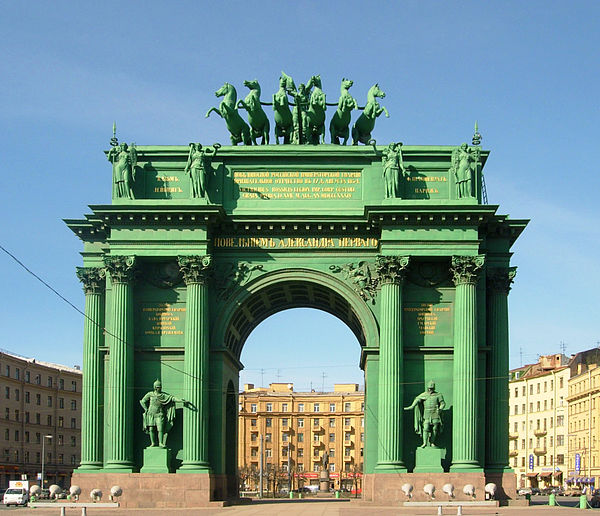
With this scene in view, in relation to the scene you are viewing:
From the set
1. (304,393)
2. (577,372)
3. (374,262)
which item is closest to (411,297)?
(374,262)

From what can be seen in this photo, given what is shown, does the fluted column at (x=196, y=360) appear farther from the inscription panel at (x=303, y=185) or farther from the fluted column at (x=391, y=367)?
the fluted column at (x=391, y=367)

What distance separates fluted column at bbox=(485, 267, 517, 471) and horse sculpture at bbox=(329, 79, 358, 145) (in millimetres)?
9461

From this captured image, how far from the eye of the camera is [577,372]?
103125mm

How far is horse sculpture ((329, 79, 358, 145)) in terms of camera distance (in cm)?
4900

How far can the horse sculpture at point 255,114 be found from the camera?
49094mm

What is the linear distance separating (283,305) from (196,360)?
26.8 feet

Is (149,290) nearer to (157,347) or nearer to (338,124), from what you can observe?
(157,347)

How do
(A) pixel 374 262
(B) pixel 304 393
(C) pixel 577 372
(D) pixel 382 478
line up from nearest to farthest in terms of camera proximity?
(D) pixel 382 478
(A) pixel 374 262
(C) pixel 577 372
(B) pixel 304 393

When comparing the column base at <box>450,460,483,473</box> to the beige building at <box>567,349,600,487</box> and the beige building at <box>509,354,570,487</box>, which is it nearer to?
the beige building at <box>567,349,600,487</box>

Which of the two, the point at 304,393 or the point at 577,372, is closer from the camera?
the point at 577,372

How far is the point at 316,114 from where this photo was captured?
161ft

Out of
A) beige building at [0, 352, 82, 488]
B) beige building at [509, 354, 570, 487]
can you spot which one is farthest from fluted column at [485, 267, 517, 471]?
beige building at [509, 354, 570, 487]

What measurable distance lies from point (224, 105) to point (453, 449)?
18.8 metres

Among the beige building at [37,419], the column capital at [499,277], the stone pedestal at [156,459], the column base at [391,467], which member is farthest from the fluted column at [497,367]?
the beige building at [37,419]
